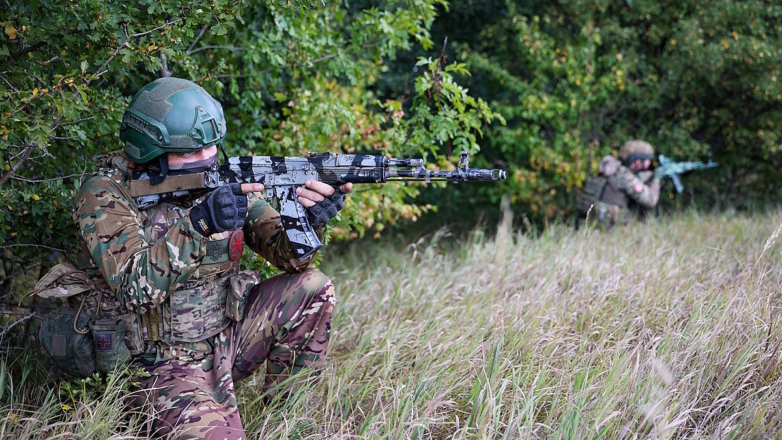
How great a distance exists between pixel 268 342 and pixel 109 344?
662 millimetres

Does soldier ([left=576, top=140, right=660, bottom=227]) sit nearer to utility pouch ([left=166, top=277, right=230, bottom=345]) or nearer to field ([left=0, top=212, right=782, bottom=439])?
field ([left=0, top=212, right=782, bottom=439])

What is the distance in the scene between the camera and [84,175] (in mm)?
3400

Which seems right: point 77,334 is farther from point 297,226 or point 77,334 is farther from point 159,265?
point 297,226

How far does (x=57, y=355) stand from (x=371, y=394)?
1.31 meters

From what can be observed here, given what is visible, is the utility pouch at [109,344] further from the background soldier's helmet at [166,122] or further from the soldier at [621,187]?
the soldier at [621,187]

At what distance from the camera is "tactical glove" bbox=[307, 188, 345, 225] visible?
3.04 meters

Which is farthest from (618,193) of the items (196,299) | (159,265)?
(159,265)

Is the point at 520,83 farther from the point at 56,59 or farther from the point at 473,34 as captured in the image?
the point at 56,59

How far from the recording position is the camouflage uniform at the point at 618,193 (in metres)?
6.70

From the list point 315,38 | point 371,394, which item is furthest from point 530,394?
point 315,38

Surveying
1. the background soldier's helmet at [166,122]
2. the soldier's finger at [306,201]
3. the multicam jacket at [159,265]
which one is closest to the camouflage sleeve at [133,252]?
the multicam jacket at [159,265]

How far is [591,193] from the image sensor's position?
6.92 m

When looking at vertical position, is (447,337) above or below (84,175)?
below

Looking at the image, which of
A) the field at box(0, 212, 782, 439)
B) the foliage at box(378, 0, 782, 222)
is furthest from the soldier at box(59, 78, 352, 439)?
the foliage at box(378, 0, 782, 222)
